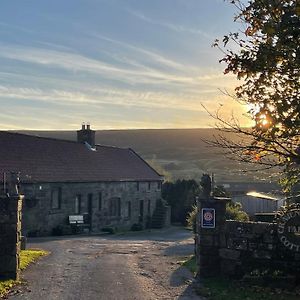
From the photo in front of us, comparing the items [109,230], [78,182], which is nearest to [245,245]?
[78,182]

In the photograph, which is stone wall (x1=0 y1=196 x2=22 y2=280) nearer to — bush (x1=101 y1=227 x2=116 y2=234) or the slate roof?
the slate roof

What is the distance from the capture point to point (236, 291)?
1162 centimetres

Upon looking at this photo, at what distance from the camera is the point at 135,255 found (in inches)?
738

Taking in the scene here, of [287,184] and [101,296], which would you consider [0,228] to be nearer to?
[101,296]

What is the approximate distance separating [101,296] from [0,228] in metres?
3.44

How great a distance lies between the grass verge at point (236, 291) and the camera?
10992mm

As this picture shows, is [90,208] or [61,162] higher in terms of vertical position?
[61,162]

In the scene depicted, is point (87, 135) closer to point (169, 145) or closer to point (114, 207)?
point (114, 207)

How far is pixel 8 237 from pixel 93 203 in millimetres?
23723

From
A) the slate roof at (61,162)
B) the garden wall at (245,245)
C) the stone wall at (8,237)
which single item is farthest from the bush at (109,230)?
the stone wall at (8,237)

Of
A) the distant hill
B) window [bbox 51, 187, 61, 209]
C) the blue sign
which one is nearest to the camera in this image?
the blue sign

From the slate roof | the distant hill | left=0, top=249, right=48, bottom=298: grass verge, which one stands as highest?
the distant hill

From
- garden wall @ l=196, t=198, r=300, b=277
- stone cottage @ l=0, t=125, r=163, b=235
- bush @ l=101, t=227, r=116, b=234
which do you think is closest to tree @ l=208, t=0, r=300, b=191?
garden wall @ l=196, t=198, r=300, b=277

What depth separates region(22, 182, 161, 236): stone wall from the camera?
101 feet
